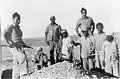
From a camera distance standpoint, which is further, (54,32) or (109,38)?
(54,32)

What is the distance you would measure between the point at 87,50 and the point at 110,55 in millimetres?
438

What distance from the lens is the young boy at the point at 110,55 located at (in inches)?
181

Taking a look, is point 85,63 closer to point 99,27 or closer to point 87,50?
point 87,50

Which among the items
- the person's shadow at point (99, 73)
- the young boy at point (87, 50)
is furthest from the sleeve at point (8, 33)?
the person's shadow at point (99, 73)

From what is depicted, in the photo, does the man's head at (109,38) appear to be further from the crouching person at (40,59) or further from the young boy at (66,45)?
the crouching person at (40,59)

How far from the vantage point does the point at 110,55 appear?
15.2ft

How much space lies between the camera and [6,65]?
5.87 meters

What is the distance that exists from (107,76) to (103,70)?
0.84 ft

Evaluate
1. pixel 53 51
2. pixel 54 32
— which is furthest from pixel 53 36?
pixel 53 51

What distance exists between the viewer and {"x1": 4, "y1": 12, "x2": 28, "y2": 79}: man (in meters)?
4.30

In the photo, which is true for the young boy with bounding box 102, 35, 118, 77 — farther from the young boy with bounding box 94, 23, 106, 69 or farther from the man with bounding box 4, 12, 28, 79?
the man with bounding box 4, 12, 28, 79

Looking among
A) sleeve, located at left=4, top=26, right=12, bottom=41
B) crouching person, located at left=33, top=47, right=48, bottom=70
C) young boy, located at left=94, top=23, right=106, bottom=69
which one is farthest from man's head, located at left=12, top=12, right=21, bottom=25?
young boy, located at left=94, top=23, right=106, bottom=69

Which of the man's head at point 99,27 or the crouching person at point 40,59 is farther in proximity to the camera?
the crouching person at point 40,59

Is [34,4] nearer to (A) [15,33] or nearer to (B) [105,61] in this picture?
(A) [15,33]
